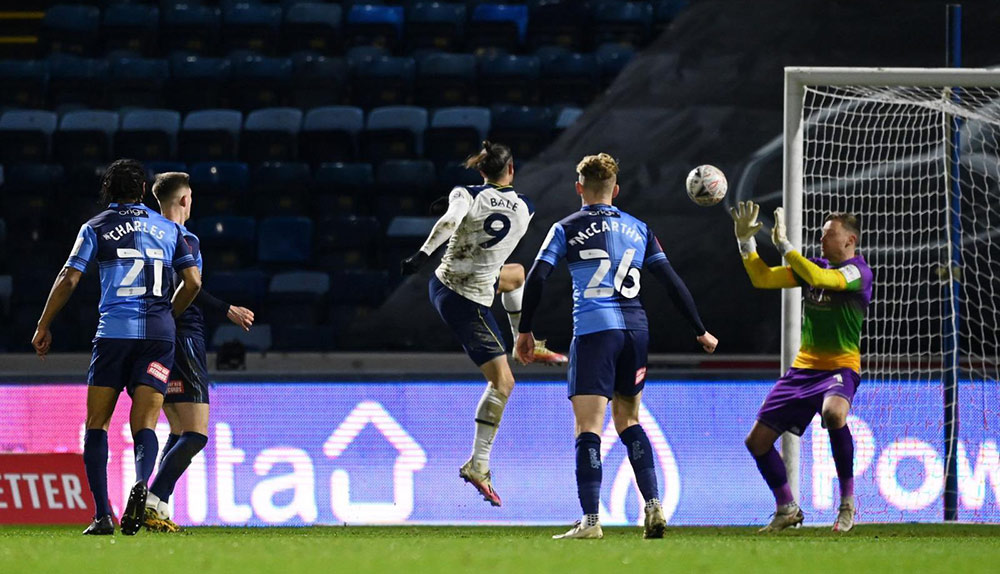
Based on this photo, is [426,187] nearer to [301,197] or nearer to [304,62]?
[301,197]

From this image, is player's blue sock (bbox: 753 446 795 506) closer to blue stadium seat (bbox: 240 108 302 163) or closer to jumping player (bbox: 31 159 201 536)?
jumping player (bbox: 31 159 201 536)

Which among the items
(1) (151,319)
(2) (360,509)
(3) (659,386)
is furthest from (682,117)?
(1) (151,319)

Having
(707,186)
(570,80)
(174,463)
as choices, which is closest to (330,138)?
(570,80)

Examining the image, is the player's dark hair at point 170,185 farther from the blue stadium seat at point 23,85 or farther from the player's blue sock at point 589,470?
the blue stadium seat at point 23,85

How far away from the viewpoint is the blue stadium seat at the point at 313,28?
14.4m

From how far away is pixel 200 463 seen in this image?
8742 millimetres

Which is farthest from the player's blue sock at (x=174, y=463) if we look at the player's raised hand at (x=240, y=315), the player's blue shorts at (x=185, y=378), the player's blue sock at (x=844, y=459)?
the player's blue sock at (x=844, y=459)

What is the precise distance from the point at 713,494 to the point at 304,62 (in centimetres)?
716

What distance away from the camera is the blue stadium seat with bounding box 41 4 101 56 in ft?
48.2

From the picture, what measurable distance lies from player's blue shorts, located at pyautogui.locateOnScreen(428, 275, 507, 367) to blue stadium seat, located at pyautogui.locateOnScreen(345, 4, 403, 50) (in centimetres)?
729

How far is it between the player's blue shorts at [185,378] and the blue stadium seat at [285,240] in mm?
4862

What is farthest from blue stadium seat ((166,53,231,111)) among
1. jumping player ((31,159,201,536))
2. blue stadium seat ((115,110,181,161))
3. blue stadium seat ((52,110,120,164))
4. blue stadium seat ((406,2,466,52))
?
jumping player ((31,159,201,536))

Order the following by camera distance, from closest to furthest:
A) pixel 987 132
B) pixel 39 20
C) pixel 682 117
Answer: pixel 987 132 → pixel 682 117 → pixel 39 20

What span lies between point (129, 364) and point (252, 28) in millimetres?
8473
